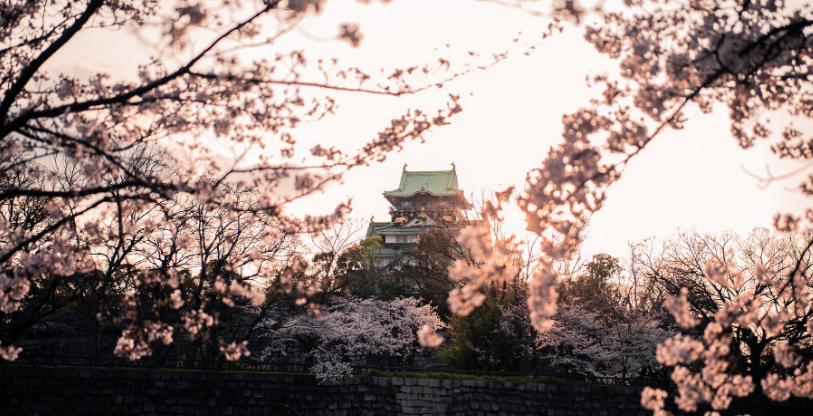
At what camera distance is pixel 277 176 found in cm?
595

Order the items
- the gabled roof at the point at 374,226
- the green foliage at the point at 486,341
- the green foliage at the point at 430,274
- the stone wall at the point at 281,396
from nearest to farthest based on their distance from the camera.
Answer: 1. the stone wall at the point at 281,396
2. the green foliage at the point at 486,341
3. the green foliage at the point at 430,274
4. the gabled roof at the point at 374,226

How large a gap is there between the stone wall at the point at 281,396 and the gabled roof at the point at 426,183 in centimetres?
2467

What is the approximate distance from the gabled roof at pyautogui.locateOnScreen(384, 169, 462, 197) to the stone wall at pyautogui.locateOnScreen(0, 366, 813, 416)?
80.9ft

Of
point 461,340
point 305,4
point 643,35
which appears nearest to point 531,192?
point 643,35

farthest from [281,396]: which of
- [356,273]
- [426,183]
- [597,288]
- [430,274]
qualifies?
[426,183]

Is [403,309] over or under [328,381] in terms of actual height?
over

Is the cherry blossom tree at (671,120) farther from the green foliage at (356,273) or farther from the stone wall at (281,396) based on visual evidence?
the green foliage at (356,273)

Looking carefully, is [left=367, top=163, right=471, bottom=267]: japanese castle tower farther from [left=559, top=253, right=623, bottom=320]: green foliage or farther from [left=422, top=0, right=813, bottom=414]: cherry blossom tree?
[left=422, top=0, right=813, bottom=414]: cherry blossom tree

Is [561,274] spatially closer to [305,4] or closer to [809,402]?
[809,402]

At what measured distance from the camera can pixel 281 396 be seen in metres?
16.8

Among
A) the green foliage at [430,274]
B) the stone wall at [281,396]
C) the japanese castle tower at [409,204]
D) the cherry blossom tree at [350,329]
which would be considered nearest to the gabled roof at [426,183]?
the japanese castle tower at [409,204]

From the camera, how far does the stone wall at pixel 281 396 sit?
14531mm

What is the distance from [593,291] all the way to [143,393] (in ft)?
52.0

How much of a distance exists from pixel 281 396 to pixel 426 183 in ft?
92.7
